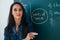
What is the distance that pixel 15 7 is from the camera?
248cm

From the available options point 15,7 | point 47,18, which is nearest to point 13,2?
point 15,7

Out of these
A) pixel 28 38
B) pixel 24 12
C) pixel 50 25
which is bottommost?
pixel 28 38

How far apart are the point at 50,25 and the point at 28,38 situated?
408mm

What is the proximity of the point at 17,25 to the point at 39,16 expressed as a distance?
1.30 ft

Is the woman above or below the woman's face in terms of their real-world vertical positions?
below

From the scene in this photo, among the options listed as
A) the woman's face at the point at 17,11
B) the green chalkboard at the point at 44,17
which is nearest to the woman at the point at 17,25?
the woman's face at the point at 17,11

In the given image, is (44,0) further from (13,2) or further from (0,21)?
(0,21)

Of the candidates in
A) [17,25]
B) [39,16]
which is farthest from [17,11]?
[39,16]

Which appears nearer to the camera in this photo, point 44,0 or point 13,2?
point 44,0

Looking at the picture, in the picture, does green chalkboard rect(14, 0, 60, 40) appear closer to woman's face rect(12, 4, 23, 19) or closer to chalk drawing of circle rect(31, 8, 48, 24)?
chalk drawing of circle rect(31, 8, 48, 24)

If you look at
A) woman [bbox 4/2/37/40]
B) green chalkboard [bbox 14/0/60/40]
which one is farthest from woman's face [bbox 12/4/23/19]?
green chalkboard [bbox 14/0/60/40]

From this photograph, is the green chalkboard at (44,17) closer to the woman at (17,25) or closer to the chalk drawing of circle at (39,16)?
the chalk drawing of circle at (39,16)

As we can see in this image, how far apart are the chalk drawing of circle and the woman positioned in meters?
0.15

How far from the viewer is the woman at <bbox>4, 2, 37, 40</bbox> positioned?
2.48 meters
